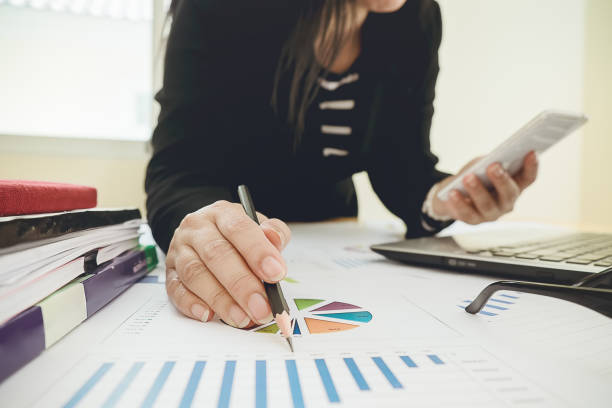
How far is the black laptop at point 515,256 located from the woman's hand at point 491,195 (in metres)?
0.09

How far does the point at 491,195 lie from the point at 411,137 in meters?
0.29

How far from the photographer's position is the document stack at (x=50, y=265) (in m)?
0.17

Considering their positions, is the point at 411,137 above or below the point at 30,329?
above

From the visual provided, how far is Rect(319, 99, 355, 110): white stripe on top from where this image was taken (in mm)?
732

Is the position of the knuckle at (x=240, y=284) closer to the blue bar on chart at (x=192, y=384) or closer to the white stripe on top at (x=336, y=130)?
the blue bar on chart at (x=192, y=384)

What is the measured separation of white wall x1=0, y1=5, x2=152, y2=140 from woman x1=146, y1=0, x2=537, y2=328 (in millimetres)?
1040

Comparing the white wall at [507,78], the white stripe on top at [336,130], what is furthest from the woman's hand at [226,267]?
the white wall at [507,78]

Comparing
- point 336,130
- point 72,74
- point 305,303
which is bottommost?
point 305,303

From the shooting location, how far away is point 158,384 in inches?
6.5

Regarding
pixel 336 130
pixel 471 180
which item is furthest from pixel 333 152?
pixel 471 180

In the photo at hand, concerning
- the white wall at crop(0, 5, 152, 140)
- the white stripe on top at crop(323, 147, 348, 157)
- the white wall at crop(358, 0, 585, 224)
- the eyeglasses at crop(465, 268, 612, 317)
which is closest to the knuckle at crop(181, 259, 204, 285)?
the eyeglasses at crop(465, 268, 612, 317)

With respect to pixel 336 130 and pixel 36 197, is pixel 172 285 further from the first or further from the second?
pixel 336 130

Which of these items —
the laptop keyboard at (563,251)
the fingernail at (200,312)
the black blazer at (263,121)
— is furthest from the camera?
the black blazer at (263,121)

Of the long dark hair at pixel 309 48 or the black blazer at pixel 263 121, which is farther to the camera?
the long dark hair at pixel 309 48
